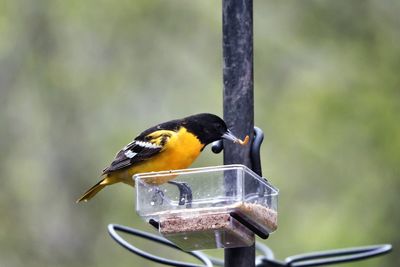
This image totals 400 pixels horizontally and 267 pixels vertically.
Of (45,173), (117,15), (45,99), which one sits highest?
(117,15)

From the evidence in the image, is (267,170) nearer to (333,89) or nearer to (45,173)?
(333,89)

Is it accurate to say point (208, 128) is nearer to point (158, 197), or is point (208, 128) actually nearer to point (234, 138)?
point (234, 138)

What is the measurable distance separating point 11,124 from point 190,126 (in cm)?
719

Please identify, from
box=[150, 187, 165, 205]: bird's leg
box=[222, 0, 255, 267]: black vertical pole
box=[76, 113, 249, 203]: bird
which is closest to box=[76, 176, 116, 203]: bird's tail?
box=[76, 113, 249, 203]: bird

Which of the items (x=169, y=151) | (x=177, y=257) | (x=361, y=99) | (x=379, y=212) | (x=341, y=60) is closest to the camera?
(x=169, y=151)

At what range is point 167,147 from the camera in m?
5.39

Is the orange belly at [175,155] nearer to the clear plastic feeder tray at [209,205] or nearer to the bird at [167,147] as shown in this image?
the bird at [167,147]

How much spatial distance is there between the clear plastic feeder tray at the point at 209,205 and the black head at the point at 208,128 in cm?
45

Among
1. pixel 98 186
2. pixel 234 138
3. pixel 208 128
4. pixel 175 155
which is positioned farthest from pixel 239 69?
pixel 98 186

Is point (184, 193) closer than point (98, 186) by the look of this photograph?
Yes

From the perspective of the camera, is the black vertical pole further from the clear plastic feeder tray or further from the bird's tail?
the bird's tail

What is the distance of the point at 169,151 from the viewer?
17.7ft

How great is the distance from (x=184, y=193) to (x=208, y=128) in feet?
2.65

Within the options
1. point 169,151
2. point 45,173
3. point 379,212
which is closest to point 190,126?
point 169,151
